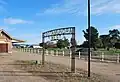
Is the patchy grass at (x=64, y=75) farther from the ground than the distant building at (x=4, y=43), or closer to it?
closer to it

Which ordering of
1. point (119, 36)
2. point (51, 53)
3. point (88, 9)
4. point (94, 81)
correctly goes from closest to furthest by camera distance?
point (94, 81) < point (88, 9) < point (51, 53) < point (119, 36)

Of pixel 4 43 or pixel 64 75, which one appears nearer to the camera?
pixel 64 75

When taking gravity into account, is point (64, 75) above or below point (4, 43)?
below

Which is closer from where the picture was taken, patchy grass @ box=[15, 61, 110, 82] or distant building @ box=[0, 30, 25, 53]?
patchy grass @ box=[15, 61, 110, 82]

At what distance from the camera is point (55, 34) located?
23266 millimetres

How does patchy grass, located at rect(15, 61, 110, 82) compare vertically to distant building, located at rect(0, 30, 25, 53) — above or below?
below

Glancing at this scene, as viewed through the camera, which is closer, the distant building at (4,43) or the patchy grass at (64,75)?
the patchy grass at (64,75)

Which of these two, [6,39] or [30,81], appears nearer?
[30,81]

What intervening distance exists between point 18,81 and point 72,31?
6.00 metres

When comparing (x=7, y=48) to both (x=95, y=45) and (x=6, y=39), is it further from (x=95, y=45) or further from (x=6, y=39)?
(x=95, y=45)

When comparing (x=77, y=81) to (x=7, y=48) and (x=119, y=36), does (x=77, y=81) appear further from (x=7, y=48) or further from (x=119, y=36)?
(x=119, y=36)

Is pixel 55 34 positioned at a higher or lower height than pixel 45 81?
higher

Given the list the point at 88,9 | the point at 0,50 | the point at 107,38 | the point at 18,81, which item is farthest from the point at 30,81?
the point at 107,38

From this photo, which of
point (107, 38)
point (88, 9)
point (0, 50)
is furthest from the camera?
point (107, 38)
